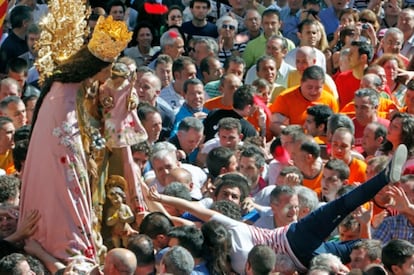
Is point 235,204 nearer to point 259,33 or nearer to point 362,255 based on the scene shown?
point 362,255

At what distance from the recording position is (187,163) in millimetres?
12828

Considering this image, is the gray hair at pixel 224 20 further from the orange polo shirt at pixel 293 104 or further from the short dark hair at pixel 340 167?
the short dark hair at pixel 340 167

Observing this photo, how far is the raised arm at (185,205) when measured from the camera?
410 inches

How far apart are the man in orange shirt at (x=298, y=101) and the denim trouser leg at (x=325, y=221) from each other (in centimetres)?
354

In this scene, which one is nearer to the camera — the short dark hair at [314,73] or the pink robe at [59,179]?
the pink robe at [59,179]

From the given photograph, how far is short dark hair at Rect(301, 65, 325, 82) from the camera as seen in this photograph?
13.5 m

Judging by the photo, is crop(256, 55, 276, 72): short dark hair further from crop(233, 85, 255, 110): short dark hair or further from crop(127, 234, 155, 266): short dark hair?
crop(127, 234, 155, 266): short dark hair

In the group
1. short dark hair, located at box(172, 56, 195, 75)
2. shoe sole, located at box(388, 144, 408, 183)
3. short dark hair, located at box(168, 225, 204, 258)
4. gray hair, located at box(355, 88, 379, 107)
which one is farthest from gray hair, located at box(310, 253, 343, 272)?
short dark hair, located at box(172, 56, 195, 75)

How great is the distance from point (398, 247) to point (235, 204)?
154 centimetres

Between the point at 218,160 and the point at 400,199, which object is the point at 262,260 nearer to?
the point at 400,199

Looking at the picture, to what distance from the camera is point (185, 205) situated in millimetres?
10555

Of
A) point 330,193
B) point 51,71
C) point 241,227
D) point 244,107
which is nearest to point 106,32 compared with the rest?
point 51,71

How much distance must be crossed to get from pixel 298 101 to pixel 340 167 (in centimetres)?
232

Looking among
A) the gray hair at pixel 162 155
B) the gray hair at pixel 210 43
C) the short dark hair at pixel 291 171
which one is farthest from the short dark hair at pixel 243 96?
the gray hair at pixel 210 43
